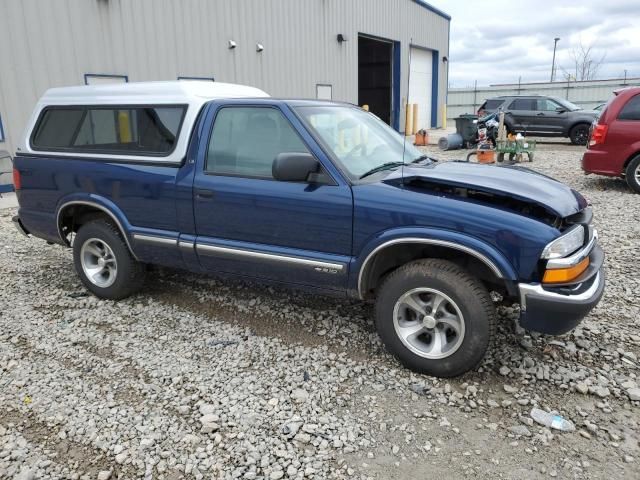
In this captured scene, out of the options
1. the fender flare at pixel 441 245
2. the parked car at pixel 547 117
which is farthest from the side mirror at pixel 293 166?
the parked car at pixel 547 117

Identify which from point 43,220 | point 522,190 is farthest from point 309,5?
point 522,190

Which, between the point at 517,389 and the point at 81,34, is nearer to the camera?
the point at 517,389

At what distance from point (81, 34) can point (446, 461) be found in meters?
10.5

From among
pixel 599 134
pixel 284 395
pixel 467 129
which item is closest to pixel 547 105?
pixel 467 129

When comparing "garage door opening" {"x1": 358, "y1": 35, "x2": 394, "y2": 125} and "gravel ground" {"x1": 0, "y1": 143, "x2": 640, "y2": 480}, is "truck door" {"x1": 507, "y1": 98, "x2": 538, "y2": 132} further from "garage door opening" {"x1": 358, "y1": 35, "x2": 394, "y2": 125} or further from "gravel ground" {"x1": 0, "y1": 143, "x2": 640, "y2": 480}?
"gravel ground" {"x1": 0, "y1": 143, "x2": 640, "y2": 480}

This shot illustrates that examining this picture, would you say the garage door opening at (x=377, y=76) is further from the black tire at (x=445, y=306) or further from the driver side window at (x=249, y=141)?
the black tire at (x=445, y=306)

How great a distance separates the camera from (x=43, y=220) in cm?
479

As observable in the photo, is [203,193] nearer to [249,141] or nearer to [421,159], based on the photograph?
[249,141]

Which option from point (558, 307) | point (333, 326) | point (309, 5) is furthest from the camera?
point (309, 5)

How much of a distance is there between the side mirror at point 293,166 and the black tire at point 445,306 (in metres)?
0.90

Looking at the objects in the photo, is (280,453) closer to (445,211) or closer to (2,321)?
(445,211)

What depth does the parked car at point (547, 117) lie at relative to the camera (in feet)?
57.4

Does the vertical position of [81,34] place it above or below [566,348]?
above

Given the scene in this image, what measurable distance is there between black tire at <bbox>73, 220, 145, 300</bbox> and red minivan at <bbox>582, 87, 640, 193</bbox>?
26.2 feet
